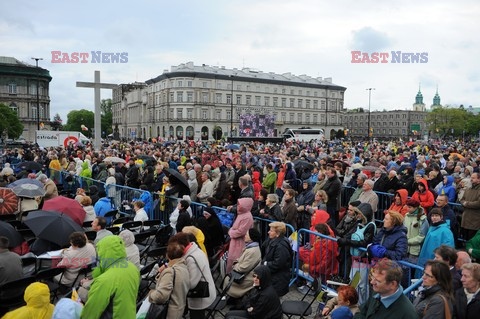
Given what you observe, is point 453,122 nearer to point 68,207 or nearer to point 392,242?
point 392,242

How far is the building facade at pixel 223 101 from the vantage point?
86000 mm

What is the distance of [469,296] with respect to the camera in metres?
3.96

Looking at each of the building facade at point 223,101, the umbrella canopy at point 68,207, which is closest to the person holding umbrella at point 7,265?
the umbrella canopy at point 68,207

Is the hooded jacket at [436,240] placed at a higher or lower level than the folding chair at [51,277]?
higher

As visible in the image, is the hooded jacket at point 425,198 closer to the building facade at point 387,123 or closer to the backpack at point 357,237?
the backpack at point 357,237

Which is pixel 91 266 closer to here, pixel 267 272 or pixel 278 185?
pixel 267 272

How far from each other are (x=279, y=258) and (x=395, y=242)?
1.76 meters

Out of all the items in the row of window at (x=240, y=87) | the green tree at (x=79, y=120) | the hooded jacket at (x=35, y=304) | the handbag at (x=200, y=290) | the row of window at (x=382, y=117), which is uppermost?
the row of window at (x=240, y=87)

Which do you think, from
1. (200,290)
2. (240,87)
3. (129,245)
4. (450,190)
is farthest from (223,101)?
(200,290)

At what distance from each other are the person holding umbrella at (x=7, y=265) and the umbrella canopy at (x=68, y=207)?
2268mm

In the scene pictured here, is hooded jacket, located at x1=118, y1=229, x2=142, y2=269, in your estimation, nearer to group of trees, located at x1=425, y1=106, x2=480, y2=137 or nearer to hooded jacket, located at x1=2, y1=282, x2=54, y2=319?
hooded jacket, located at x1=2, y1=282, x2=54, y2=319

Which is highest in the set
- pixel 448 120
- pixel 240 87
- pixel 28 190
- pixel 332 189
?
pixel 240 87

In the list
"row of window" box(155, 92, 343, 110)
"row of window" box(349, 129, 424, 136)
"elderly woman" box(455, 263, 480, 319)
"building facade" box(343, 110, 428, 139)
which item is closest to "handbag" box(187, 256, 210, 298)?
"elderly woman" box(455, 263, 480, 319)

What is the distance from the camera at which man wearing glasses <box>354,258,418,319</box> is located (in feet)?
11.6
